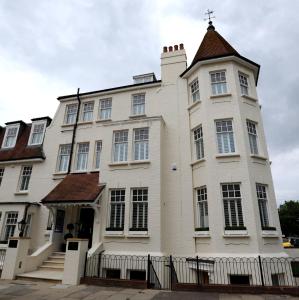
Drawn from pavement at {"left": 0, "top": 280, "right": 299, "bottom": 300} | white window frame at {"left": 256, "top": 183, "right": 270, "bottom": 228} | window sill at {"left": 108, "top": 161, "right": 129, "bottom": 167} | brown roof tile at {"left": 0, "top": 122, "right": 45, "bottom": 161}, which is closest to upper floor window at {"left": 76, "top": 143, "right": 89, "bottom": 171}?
brown roof tile at {"left": 0, "top": 122, "right": 45, "bottom": 161}

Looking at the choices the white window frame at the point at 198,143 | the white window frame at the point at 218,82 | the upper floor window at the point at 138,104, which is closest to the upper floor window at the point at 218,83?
the white window frame at the point at 218,82

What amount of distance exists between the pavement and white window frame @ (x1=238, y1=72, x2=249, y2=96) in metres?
11.4

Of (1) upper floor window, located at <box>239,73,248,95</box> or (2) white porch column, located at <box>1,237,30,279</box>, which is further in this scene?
(1) upper floor window, located at <box>239,73,248,95</box>

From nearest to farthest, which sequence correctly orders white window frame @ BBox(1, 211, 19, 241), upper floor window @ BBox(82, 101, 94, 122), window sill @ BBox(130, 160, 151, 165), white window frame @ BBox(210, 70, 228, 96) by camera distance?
window sill @ BBox(130, 160, 151, 165) < white window frame @ BBox(210, 70, 228, 96) < white window frame @ BBox(1, 211, 19, 241) < upper floor window @ BBox(82, 101, 94, 122)

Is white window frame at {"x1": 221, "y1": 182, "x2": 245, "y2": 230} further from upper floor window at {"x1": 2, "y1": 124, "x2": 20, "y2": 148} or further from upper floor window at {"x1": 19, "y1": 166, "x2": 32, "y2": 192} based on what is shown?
upper floor window at {"x1": 2, "y1": 124, "x2": 20, "y2": 148}

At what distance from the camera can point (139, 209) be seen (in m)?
14.2

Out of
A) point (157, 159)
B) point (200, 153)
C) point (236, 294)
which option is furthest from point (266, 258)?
point (157, 159)

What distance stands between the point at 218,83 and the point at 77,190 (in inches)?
432

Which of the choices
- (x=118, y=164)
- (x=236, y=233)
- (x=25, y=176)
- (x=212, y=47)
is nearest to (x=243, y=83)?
(x=212, y=47)

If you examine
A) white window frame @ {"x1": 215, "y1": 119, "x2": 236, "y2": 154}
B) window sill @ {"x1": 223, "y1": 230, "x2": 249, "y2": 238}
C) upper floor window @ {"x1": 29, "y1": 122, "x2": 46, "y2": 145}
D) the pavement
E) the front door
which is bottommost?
the pavement

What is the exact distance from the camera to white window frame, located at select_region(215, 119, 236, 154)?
13773mm

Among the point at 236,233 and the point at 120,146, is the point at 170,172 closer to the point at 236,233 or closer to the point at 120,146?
the point at 120,146

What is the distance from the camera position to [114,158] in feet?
51.7

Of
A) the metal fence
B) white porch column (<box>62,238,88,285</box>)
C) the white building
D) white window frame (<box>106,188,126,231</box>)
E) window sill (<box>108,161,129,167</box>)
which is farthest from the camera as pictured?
window sill (<box>108,161,129,167</box>)
